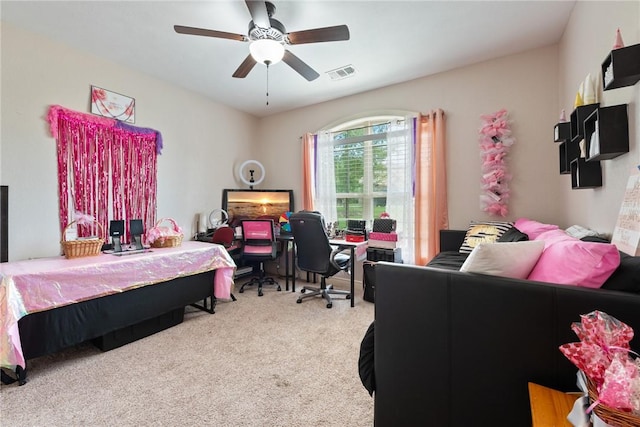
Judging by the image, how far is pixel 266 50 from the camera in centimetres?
203

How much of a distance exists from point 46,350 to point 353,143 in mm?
3577

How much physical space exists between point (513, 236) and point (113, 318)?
3.19m

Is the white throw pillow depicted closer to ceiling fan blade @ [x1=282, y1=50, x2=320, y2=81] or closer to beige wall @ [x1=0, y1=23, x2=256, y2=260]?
ceiling fan blade @ [x1=282, y1=50, x2=320, y2=81]

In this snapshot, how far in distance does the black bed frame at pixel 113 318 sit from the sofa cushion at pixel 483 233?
2.60 meters

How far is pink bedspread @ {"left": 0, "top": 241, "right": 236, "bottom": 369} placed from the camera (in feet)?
5.20

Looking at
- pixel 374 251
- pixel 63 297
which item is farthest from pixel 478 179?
pixel 63 297

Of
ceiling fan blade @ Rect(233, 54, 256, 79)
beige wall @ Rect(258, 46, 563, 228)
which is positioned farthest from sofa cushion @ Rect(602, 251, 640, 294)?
ceiling fan blade @ Rect(233, 54, 256, 79)

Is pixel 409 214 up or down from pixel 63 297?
up

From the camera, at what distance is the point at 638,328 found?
810mm

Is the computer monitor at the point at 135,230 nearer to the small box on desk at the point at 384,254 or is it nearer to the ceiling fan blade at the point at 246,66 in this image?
the ceiling fan blade at the point at 246,66

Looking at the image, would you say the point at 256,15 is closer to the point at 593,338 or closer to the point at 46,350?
the point at 593,338

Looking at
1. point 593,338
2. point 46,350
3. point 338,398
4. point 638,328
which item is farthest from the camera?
point 46,350

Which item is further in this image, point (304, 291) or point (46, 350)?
point (304, 291)

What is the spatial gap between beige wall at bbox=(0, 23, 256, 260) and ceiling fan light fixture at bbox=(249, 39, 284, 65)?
71.3 inches
